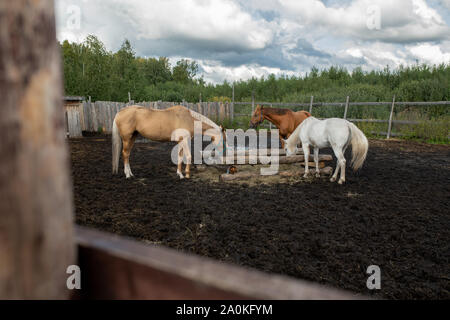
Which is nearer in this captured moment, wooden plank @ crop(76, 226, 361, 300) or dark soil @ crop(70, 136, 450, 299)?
wooden plank @ crop(76, 226, 361, 300)

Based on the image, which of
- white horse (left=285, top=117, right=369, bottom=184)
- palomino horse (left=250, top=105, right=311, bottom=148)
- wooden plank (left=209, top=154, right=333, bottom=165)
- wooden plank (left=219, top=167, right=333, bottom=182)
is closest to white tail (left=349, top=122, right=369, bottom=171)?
white horse (left=285, top=117, right=369, bottom=184)

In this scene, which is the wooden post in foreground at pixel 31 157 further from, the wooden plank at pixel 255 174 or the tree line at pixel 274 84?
the tree line at pixel 274 84

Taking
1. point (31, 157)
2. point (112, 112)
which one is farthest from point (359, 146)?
point (112, 112)

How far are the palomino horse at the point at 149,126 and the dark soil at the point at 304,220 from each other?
0.60 m

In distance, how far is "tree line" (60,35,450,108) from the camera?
16.0 meters

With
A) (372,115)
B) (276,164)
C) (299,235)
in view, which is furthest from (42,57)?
(372,115)

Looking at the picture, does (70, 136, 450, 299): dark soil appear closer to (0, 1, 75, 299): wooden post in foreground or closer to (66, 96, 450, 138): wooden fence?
(0, 1, 75, 299): wooden post in foreground

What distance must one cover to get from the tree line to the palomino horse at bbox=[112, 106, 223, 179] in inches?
478

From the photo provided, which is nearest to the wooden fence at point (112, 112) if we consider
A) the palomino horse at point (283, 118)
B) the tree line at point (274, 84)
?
the tree line at point (274, 84)

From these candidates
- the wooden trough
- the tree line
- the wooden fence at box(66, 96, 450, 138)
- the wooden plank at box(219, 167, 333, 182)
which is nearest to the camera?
the wooden plank at box(219, 167, 333, 182)

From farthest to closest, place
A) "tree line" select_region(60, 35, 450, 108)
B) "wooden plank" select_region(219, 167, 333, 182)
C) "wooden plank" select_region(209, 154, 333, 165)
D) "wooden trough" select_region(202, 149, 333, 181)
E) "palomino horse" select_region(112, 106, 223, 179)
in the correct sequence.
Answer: "tree line" select_region(60, 35, 450, 108) → "wooden plank" select_region(209, 154, 333, 165) → "wooden trough" select_region(202, 149, 333, 181) → "wooden plank" select_region(219, 167, 333, 182) → "palomino horse" select_region(112, 106, 223, 179)

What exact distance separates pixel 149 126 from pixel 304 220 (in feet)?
12.5

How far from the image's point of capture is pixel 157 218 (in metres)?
3.92
